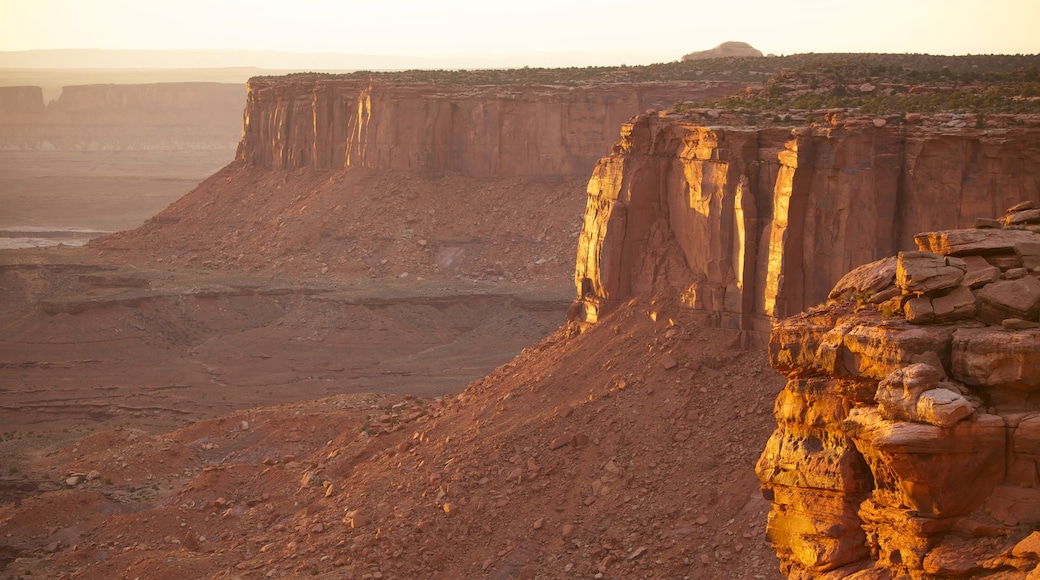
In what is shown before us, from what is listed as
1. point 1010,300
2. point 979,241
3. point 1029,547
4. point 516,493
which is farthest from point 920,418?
point 516,493

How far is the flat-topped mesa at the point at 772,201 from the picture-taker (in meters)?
24.0

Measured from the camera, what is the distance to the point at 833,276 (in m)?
25.1

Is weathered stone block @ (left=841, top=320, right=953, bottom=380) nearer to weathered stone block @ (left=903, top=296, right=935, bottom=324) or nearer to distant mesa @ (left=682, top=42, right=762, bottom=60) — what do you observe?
weathered stone block @ (left=903, top=296, right=935, bottom=324)

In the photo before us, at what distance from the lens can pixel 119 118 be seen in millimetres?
188500

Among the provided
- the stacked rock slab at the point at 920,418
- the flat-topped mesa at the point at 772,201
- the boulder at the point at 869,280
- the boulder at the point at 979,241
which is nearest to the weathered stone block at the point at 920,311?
the stacked rock slab at the point at 920,418

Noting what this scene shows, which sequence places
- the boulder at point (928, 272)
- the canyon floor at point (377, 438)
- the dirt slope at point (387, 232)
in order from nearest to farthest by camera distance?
1. the boulder at point (928, 272)
2. the canyon floor at point (377, 438)
3. the dirt slope at point (387, 232)

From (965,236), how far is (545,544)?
38.1ft

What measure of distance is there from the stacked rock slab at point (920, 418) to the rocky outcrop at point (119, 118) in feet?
564

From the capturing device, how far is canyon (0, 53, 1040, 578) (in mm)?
15234

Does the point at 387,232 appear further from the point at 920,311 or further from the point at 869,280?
the point at 920,311

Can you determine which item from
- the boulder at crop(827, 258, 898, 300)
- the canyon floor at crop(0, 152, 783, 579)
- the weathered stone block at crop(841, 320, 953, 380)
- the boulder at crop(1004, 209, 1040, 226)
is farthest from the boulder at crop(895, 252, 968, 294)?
the canyon floor at crop(0, 152, 783, 579)

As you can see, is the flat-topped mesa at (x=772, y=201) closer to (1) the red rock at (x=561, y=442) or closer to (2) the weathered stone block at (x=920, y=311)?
(1) the red rock at (x=561, y=442)

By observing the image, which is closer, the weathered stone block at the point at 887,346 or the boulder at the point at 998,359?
the boulder at the point at 998,359

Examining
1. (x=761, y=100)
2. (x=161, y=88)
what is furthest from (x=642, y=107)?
(x=161, y=88)
